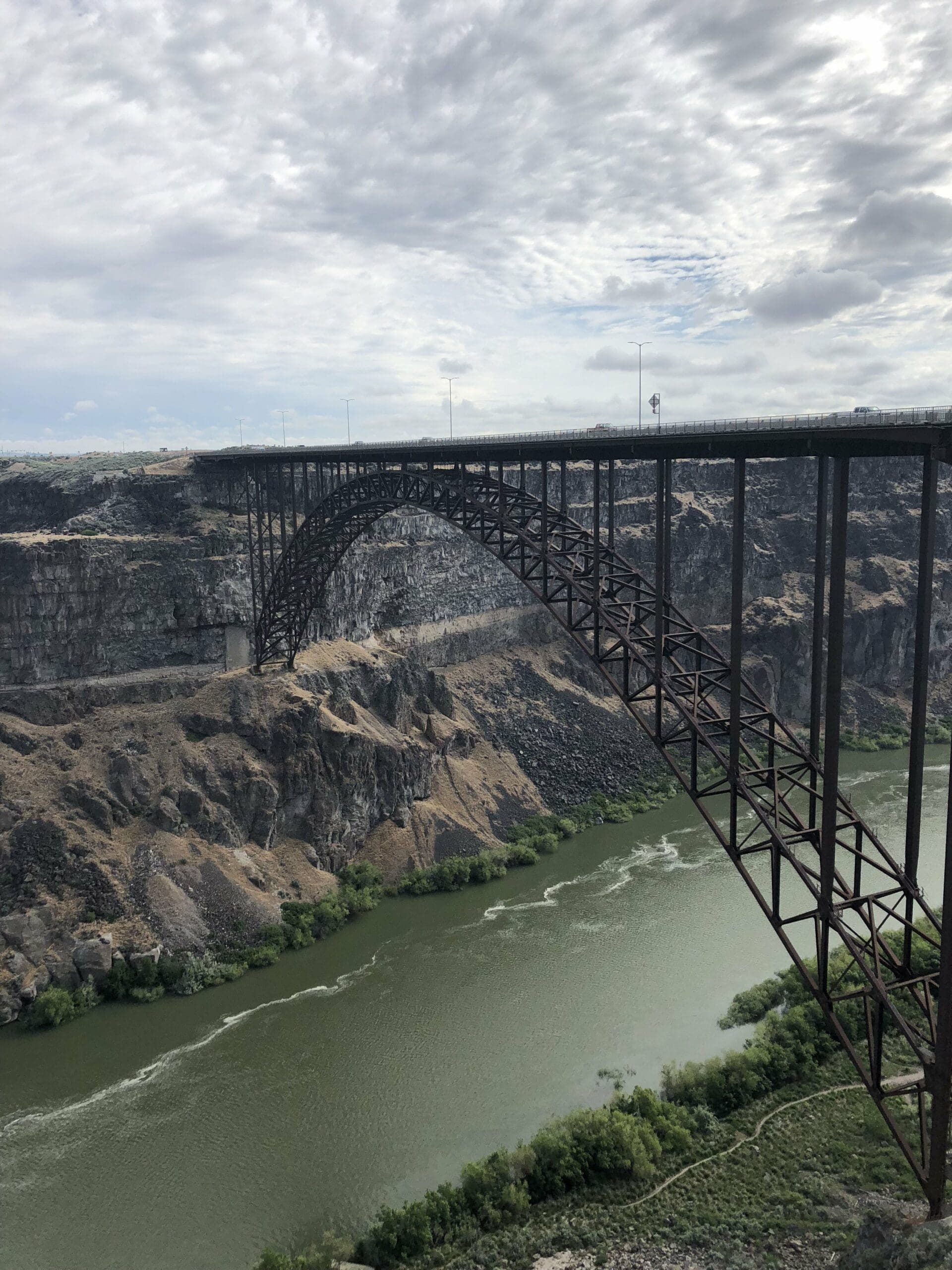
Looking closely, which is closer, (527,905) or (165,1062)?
(165,1062)

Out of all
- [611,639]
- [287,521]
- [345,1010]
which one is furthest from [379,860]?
[611,639]

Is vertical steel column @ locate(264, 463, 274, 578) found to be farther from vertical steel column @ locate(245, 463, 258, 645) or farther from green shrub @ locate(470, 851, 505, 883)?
green shrub @ locate(470, 851, 505, 883)

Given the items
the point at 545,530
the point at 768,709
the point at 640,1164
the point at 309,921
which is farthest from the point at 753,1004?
the point at 309,921

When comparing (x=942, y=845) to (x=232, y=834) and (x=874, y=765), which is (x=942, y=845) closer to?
(x=874, y=765)

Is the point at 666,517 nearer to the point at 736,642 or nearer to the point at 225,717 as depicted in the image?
the point at 736,642

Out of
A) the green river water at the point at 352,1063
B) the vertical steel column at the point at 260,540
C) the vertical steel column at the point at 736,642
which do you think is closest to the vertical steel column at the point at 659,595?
the vertical steel column at the point at 736,642

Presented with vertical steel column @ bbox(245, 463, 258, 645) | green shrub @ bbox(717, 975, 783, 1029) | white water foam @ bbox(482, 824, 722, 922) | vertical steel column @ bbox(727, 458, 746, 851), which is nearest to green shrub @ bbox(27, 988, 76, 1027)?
white water foam @ bbox(482, 824, 722, 922)
